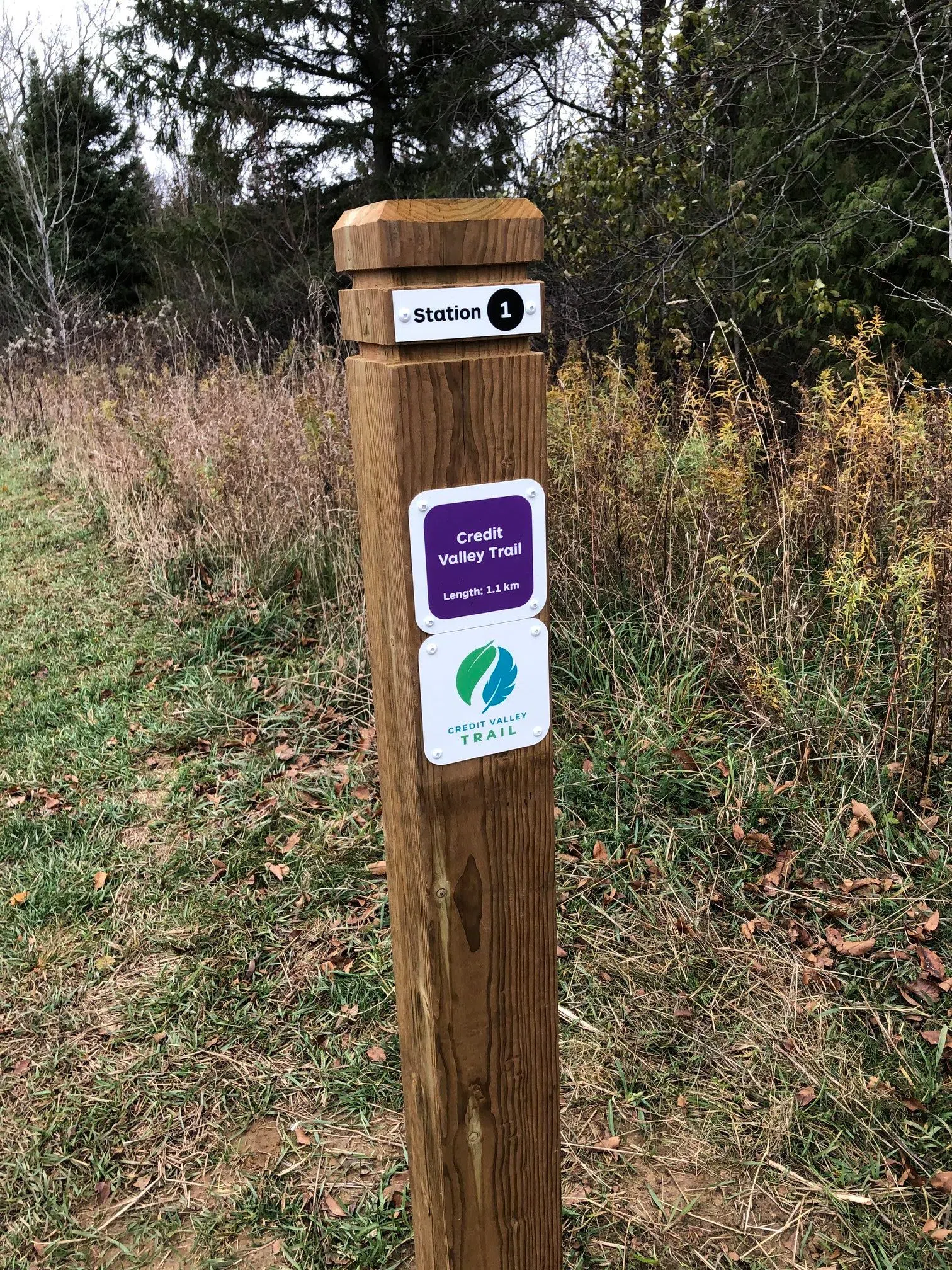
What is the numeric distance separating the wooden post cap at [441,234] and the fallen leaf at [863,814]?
230 cm

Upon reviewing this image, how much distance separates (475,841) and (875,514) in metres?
2.94

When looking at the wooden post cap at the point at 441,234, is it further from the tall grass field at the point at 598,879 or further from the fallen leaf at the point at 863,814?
the fallen leaf at the point at 863,814

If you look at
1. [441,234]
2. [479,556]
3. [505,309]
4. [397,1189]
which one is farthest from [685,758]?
[441,234]

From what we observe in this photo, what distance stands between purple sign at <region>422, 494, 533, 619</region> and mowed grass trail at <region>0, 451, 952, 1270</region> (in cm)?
163

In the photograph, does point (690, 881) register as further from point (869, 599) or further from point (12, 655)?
point (12, 655)

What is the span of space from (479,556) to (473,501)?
73mm

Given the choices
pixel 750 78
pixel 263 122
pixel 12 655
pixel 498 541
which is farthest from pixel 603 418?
pixel 263 122

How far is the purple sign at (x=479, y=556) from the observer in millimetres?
1186

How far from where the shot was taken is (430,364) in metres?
1.13

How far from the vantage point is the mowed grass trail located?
2100 millimetres

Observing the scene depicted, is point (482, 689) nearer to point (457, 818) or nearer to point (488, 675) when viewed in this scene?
point (488, 675)

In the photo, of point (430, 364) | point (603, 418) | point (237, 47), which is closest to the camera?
point (430, 364)

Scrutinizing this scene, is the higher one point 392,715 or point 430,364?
point 430,364

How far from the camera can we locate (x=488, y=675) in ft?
4.13
